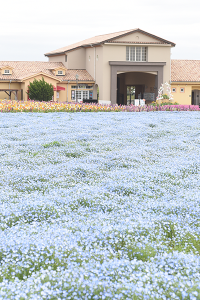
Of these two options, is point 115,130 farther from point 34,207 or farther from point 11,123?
point 34,207

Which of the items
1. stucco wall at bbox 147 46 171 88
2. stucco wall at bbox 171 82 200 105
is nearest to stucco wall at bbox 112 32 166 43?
stucco wall at bbox 147 46 171 88

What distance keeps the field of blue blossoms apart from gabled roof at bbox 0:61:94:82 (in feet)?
119

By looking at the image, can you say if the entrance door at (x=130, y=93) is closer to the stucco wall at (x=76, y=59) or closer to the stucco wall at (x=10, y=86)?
the stucco wall at (x=76, y=59)

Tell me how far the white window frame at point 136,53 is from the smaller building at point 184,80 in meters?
5.56

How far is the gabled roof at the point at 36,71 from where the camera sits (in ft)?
148

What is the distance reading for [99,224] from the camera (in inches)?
195

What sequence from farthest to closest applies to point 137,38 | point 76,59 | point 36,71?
point 76,59
point 36,71
point 137,38

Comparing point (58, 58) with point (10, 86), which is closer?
point (10, 86)

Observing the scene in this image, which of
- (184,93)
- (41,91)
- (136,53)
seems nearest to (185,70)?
(184,93)

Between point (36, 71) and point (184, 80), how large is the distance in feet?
66.7

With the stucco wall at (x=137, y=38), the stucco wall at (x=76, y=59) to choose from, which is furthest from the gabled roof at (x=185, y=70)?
the stucco wall at (x=76, y=59)

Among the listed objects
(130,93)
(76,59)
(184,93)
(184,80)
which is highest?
(76,59)

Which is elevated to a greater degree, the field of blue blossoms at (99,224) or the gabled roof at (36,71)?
the gabled roof at (36,71)

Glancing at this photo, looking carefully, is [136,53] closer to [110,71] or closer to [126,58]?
[126,58]
